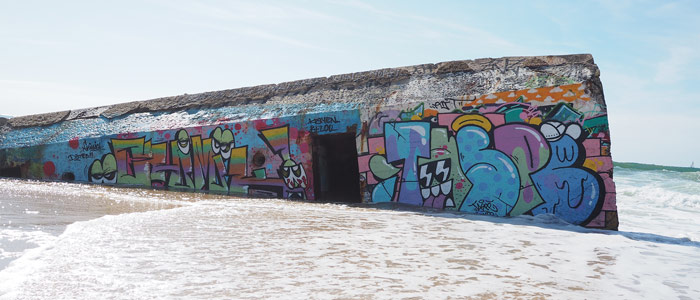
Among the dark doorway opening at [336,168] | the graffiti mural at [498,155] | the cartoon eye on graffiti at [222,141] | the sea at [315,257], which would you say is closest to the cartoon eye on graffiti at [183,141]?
the cartoon eye on graffiti at [222,141]

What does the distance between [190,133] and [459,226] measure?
646 cm

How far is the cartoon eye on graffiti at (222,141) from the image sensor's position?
941cm

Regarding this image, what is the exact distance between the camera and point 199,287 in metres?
2.62

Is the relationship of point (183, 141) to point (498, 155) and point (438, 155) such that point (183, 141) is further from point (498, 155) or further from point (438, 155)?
point (498, 155)

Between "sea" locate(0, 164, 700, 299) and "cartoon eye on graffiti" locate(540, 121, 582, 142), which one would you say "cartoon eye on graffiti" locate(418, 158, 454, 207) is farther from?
"cartoon eye on graffiti" locate(540, 121, 582, 142)

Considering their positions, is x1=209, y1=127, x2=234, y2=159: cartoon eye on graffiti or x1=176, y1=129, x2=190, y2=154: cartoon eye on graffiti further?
x1=176, y1=129, x2=190, y2=154: cartoon eye on graffiti

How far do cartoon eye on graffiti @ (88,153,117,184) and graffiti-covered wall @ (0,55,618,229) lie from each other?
0.02 metres

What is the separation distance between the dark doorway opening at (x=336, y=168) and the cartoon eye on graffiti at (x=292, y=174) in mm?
258

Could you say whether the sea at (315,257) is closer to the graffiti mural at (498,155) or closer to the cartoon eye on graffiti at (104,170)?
the graffiti mural at (498,155)

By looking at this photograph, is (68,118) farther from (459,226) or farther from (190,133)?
(459,226)

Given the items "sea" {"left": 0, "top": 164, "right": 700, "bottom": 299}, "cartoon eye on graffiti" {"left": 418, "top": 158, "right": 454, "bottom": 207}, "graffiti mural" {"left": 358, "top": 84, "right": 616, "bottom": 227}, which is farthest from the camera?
"cartoon eye on graffiti" {"left": 418, "top": 158, "right": 454, "bottom": 207}

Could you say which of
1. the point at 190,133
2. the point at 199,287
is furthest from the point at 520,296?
the point at 190,133

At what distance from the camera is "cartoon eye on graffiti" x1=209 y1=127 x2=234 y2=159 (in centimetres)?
941

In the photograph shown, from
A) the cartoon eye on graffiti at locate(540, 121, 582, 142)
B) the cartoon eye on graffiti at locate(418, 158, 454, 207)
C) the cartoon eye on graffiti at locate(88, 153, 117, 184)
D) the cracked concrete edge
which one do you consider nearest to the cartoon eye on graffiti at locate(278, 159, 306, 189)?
the cracked concrete edge
